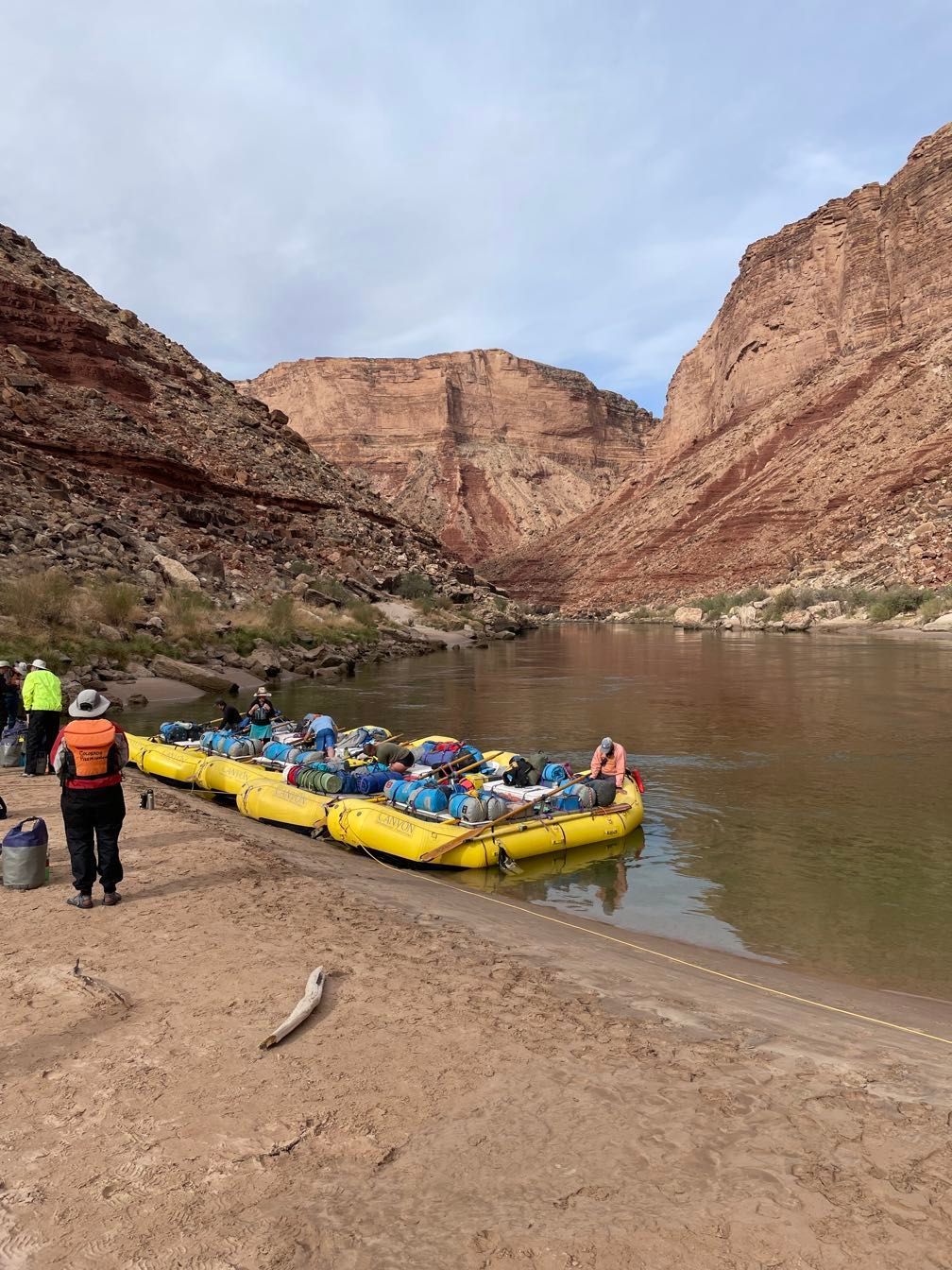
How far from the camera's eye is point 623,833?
1045 centimetres

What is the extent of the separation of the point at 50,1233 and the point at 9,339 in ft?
165

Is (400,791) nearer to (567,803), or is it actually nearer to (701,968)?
(567,803)

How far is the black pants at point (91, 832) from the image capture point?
6.45 meters

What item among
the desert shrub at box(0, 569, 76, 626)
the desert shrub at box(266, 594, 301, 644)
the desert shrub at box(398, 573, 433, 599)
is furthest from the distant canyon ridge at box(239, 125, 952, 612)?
the desert shrub at box(0, 569, 76, 626)

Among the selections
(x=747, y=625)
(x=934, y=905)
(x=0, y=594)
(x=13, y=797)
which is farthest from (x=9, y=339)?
(x=934, y=905)

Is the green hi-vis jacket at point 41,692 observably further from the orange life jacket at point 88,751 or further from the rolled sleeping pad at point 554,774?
the rolled sleeping pad at point 554,774

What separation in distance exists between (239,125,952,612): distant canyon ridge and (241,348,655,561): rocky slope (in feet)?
0.95

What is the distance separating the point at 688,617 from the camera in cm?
6294

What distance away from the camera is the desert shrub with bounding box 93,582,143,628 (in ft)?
79.9

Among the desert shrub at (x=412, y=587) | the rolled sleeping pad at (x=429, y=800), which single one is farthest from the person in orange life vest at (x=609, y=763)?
the desert shrub at (x=412, y=587)

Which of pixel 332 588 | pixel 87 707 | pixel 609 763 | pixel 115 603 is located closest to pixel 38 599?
pixel 115 603

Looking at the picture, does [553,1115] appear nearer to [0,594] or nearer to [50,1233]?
[50,1233]

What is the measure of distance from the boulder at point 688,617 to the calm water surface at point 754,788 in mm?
28903

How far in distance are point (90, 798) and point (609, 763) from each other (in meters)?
6.73
